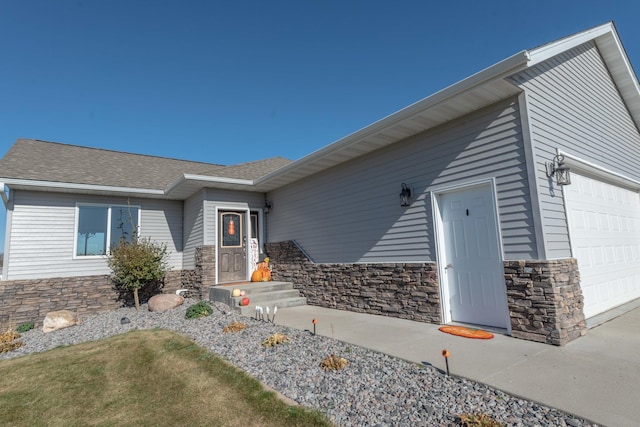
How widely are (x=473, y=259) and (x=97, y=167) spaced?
10.4m

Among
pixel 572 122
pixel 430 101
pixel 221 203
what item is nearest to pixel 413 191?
pixel 430 101

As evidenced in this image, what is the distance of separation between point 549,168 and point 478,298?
2.11 metres

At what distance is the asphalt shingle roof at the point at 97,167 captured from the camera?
7.86m

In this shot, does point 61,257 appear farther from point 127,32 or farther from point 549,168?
point 549,168

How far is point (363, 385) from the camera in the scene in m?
2.94

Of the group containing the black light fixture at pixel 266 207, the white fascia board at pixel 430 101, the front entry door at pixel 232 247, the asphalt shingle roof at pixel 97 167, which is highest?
the asphalt shingle roof at pixel 97 167

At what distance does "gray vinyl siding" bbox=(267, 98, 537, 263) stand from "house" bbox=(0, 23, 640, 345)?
28 millimetres

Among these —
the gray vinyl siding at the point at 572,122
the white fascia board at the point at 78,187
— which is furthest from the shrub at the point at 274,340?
the white fascia board at the point at 78,187

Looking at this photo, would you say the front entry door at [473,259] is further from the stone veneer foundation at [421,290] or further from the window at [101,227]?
the window at [101,227]

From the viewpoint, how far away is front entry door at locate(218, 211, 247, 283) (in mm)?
8734

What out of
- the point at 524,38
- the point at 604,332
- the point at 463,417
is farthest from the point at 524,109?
the point at 524,38

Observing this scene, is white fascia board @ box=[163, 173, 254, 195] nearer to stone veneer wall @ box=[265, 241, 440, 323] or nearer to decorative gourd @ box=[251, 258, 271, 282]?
stone veneer wall @ box=[265, 241, 440, 323]

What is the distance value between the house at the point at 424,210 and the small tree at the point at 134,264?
0.70 metres

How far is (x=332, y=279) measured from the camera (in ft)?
23.6
